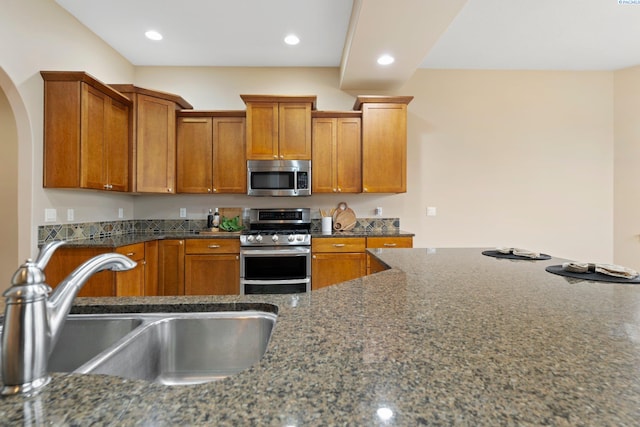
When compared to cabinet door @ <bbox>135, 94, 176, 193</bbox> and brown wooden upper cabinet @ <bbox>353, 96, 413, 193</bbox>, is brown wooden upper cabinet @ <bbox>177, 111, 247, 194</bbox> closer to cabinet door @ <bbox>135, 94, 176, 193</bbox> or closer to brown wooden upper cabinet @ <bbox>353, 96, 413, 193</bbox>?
cabinet door @ <bbox>135, 94, 176, 193</bbox>

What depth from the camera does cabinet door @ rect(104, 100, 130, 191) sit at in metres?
2.92

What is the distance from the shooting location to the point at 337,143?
11.9ft

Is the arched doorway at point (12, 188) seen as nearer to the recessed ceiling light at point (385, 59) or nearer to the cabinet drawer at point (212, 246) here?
the cabinet drawer at point (212, 246)

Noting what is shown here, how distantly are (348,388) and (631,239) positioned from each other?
506 centimetres

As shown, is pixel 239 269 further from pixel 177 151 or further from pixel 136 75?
pixel 136 75

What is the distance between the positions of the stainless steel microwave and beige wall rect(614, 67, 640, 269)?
3886 millimetres

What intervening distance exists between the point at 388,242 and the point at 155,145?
8.83 ft

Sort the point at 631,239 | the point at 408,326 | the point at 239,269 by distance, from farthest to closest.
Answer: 1. the point at 631,239
2. the point at 239,269
3. the point at 408,326

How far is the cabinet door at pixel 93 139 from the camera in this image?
257 cm

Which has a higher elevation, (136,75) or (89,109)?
(136,75)

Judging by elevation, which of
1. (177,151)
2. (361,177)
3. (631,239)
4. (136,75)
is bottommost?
(631,239)

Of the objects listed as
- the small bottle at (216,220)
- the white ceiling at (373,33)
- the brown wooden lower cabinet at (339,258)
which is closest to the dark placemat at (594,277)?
the white ceiling at (373,33)

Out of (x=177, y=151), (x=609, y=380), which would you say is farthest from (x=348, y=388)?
(x=177, y=151)

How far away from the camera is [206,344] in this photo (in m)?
0.96
